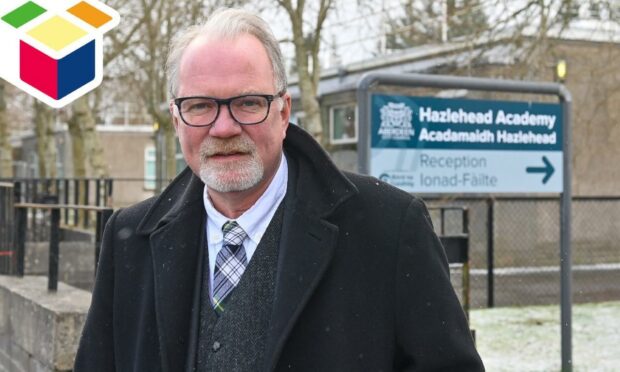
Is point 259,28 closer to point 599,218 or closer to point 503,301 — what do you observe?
point 503,301

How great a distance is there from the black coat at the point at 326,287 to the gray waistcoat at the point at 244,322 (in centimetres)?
4

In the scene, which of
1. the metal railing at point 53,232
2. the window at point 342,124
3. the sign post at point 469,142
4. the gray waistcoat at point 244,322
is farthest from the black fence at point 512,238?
the window at point 342,124

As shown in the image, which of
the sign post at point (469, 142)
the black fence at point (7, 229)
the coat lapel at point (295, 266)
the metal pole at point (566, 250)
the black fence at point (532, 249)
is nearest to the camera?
the coat lapel at point (295, 266)

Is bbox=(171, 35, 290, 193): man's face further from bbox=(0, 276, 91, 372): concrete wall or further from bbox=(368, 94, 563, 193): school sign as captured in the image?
bbox=(0, 276, 91, 372): concrete wall

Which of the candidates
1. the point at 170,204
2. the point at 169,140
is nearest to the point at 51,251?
the point at 170,204

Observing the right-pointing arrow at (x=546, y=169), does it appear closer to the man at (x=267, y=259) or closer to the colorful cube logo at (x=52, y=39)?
the man at (x=267, y=259)

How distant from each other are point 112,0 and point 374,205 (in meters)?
26.2

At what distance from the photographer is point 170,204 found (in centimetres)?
275

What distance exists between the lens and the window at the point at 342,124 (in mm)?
27141

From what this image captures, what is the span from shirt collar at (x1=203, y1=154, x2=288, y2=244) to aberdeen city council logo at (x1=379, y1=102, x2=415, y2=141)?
3835mm

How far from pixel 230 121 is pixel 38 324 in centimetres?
477

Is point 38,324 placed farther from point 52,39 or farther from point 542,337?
point 52,39

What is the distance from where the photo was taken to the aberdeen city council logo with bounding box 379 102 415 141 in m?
6.44

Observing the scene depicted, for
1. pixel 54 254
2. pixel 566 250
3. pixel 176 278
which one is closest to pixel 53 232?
pixel 54 254
